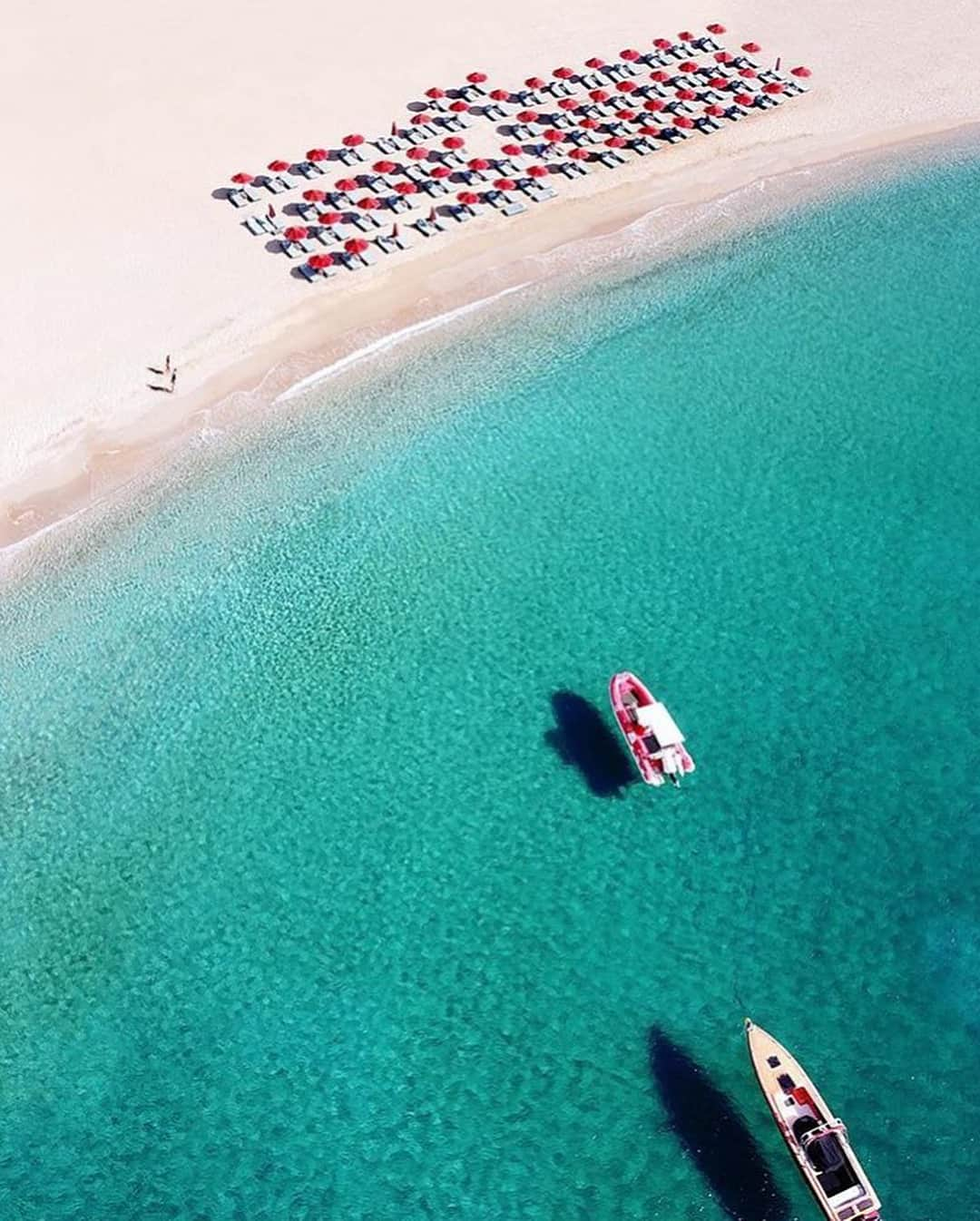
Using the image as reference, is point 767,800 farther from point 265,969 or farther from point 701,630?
point 265,969

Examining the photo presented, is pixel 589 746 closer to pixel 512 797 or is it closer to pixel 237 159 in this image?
pixel 512 797

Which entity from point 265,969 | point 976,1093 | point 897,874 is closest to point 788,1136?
point 976,1093

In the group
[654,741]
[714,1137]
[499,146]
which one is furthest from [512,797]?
[499,146]

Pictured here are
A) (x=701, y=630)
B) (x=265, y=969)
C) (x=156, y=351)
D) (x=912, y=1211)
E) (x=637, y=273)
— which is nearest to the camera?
(x=912, y=1211)

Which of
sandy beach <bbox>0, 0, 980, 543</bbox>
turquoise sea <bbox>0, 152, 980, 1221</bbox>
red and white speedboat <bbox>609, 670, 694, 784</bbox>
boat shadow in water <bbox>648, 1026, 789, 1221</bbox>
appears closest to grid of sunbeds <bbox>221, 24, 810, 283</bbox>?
sandy beach <bbox>0, 0, 980, 543</bbox>

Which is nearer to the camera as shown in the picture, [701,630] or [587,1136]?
[587,1136]

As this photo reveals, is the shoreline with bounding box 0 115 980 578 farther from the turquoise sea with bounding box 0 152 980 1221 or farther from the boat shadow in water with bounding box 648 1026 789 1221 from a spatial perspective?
the boat shadow in water with bounding box 648 1026 789 1221
